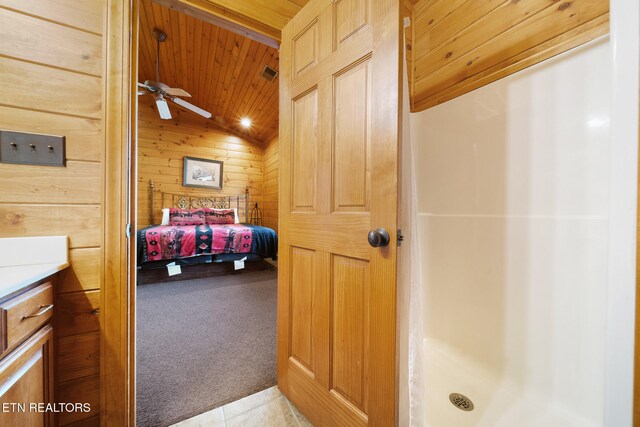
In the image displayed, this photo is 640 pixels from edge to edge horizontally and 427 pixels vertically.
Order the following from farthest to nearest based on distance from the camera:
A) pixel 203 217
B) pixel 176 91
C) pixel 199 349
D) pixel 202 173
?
pixel 202 173 < pixel 203 217 < pixel 176 91 < pixel 199 349

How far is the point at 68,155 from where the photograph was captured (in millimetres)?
942

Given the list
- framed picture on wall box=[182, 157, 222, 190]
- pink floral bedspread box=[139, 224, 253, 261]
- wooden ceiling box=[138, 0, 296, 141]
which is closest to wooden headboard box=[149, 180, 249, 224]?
framed picture on wall box=[182, 157, 222, 190]

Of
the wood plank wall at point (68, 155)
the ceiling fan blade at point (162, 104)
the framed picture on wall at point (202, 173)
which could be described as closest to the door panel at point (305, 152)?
the wood plank wall at point (68, 155)

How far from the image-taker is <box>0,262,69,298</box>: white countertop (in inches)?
25.3

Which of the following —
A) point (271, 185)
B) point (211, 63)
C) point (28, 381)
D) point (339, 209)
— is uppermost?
point (211, 63)

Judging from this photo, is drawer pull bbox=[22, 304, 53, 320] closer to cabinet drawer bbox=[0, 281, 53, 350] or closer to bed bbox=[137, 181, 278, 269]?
cabinet drawer bbox=[0, 281, 53, 350]

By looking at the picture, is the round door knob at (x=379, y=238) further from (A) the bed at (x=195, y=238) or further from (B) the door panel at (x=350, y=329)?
(A) the bed at (x=195, y=238)

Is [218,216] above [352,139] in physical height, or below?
below

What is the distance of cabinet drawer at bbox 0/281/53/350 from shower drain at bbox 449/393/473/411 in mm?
1746

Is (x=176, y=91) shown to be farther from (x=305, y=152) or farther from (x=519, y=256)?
(x=519, y=256)

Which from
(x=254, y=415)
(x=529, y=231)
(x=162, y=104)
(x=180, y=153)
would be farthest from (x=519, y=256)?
(x=180, y=153)

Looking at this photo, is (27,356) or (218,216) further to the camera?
(218,216)

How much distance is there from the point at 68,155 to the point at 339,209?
109 centimetres

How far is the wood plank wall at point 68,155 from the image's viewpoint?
34.6 inches
